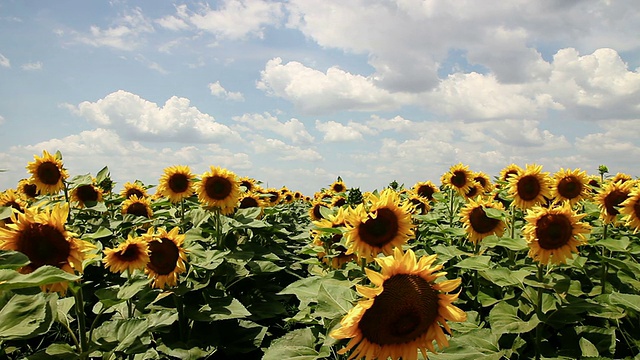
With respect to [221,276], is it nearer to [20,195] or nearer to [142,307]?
[142,307]

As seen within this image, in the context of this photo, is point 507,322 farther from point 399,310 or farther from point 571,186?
point 571,186

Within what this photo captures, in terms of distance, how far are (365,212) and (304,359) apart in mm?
1157

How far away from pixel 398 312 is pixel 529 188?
4.10m

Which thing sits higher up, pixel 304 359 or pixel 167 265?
pixel 167 265

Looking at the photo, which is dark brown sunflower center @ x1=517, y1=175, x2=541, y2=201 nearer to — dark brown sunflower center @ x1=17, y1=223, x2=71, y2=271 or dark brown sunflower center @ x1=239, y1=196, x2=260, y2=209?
dark brown sunflower center @ x1=239, y1=196, x2=260, y2=209

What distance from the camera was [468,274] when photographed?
5625mm

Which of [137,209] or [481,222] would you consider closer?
[481,222]

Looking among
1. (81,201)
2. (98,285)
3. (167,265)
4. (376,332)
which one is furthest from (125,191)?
(376,332)

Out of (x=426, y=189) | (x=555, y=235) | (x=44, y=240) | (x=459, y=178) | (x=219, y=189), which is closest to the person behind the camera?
(x=44, y=240)

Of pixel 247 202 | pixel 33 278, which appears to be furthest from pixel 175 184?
pixel 33 278

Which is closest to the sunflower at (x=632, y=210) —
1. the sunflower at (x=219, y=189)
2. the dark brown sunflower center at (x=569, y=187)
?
the dark brown sunflower center at (x=569, y=187)

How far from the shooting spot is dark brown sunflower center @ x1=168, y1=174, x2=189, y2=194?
20.8 ft

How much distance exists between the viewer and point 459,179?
7945 mm

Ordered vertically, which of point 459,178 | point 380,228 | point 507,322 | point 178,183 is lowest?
point 507,322
